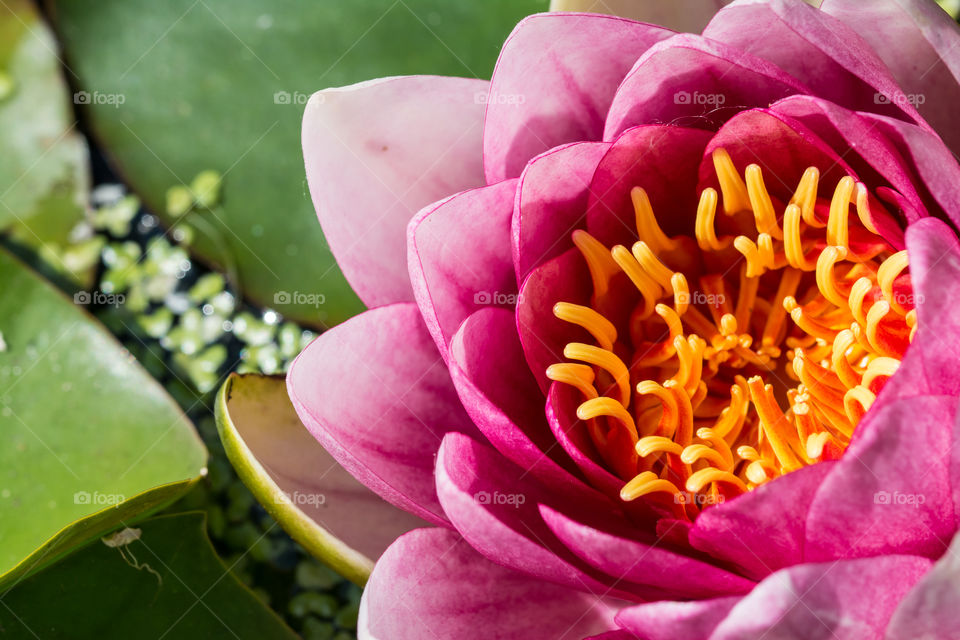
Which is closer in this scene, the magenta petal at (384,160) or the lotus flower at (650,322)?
the lotus flower at (650,322)

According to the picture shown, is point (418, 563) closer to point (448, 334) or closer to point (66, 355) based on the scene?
point (448, 334)

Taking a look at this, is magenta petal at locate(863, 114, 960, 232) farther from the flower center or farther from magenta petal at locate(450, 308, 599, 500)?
magenta petal at locate(450, 308, 599, 500)

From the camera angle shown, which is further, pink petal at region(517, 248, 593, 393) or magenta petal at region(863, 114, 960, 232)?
pink petal at region(517, 248, 593, 393)

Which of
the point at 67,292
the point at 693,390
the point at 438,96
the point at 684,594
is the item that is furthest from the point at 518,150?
the point at 67,292

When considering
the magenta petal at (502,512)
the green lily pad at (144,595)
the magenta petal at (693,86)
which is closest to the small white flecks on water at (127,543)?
the green lily pad at (144,595)

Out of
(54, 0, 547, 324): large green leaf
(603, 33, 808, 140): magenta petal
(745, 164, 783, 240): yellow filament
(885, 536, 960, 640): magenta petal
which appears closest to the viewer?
(885, 536, 960, 640): magenta petal

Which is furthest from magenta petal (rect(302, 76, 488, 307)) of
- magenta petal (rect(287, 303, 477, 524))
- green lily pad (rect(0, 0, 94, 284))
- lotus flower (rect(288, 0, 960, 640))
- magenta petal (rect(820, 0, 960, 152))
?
green lily pad (rect(0, 0, 94, 284))

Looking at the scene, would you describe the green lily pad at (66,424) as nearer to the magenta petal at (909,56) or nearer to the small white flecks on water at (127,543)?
the small white flecks on water at (127,543)
